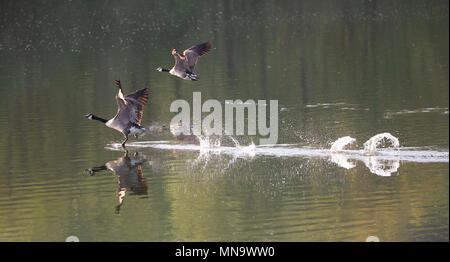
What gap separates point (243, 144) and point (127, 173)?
310cm

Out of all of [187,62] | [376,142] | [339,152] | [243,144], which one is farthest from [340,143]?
[187,62]

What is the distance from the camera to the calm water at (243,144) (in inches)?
521

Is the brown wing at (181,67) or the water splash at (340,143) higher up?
the brown wing at (181,67)

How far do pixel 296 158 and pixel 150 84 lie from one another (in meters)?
14.2

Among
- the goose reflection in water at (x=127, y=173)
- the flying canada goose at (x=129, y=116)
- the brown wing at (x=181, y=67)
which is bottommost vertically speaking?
the goose reflection in water at (x=127, y=173)

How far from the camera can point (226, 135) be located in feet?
65.1

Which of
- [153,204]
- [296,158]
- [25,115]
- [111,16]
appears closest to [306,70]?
[25,115]

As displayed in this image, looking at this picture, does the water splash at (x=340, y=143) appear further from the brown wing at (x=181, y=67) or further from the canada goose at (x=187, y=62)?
the brown wing at (x=181, y=67)

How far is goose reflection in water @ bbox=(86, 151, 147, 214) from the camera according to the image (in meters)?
15.4

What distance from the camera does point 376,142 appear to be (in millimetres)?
17891

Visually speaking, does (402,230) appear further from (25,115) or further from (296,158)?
(25,115)
